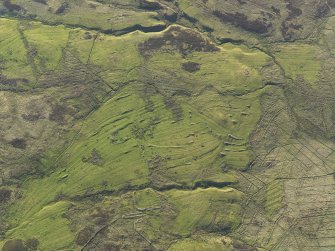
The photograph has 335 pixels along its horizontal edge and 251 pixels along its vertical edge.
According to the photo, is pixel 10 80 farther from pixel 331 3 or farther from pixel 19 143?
pixel 331 3

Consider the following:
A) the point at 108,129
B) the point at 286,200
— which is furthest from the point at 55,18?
the point at 286,200

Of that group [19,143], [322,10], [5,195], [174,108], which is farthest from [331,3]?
[5,195]

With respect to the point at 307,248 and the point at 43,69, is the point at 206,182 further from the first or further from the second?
the point at 43,69

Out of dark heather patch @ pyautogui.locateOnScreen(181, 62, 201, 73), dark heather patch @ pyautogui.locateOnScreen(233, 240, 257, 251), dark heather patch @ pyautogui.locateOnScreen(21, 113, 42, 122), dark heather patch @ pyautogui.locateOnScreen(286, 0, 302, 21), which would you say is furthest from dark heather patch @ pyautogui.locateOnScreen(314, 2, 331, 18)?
dark heather patch @ pyautogui.locateOnScreen(21, 113, 42, 122)

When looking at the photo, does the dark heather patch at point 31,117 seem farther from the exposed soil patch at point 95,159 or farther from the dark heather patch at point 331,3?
the dark heather patch at point 331,3

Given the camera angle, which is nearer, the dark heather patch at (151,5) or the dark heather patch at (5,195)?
the dark heather patch at (5,195)

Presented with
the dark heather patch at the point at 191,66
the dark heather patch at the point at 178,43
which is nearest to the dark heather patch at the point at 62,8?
the dark heather patch at the point at 178,43
